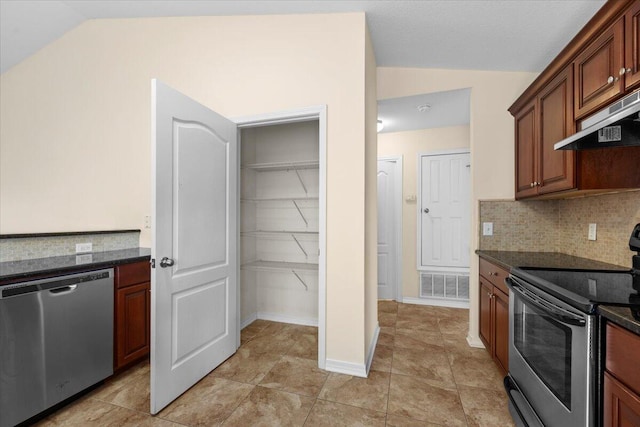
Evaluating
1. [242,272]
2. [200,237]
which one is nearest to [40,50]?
[200,237]

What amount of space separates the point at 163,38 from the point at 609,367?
12.0 ft

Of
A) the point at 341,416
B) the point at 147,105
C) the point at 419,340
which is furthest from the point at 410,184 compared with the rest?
the point at 147,105

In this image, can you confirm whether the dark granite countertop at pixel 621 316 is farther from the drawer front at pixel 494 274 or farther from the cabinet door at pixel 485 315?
the cabinet door at pixel 485 315

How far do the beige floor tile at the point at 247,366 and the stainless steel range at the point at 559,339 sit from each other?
1.67m

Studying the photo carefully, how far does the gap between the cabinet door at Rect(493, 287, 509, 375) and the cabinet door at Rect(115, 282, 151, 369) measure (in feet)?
8.78

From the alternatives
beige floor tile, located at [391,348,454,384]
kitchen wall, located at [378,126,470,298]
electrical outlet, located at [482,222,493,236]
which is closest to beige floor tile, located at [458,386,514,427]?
beige floor tile, located at [391,348,454,384]

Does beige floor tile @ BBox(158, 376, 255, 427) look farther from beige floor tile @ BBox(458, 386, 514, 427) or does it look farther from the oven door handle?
the oven door handle

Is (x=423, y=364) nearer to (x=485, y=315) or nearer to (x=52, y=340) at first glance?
(x=485, y=315)

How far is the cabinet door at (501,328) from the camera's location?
6.06 ft

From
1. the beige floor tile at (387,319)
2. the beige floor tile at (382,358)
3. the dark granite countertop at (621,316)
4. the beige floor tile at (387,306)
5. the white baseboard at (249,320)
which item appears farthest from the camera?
the beige floor tile at (387,306)

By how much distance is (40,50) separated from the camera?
2.84 meters

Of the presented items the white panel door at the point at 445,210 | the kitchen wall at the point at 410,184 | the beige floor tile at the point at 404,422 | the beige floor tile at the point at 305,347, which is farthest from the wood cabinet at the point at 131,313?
the white panel door at the point at 445,210

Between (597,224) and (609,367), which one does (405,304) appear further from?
(609,367)

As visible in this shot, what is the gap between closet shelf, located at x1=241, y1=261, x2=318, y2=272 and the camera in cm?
290
